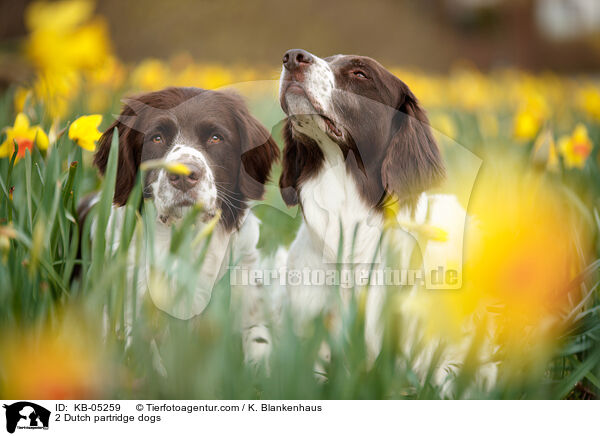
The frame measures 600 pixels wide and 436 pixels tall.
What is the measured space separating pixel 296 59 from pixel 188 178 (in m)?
0.26

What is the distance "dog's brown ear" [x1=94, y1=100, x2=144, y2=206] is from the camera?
3.28ft

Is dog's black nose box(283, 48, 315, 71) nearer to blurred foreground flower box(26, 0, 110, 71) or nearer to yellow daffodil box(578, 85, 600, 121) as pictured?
blurred foreground flower box(26, 0, 110, 71)

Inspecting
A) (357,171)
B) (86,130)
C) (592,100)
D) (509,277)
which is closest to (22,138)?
(86,130)

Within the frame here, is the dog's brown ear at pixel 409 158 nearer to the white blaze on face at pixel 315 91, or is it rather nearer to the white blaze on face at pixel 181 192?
the white blaze on face at pixel 315 91

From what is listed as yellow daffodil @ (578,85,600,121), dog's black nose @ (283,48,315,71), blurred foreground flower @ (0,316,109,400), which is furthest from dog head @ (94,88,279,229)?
yellow daffodil @ (578,85,600,121)

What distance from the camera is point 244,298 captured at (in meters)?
0.98

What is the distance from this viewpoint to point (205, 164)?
3.17ft

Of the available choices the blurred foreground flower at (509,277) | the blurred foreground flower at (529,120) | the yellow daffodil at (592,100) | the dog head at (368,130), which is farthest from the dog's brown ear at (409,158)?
the yellow daffodil at (592,100)

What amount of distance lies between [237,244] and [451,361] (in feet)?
1.32

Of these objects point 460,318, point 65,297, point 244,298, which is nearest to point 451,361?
point 460,318

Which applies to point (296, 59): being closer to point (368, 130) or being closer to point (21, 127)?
point (368, 130)

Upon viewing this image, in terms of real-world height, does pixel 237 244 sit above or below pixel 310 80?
below
